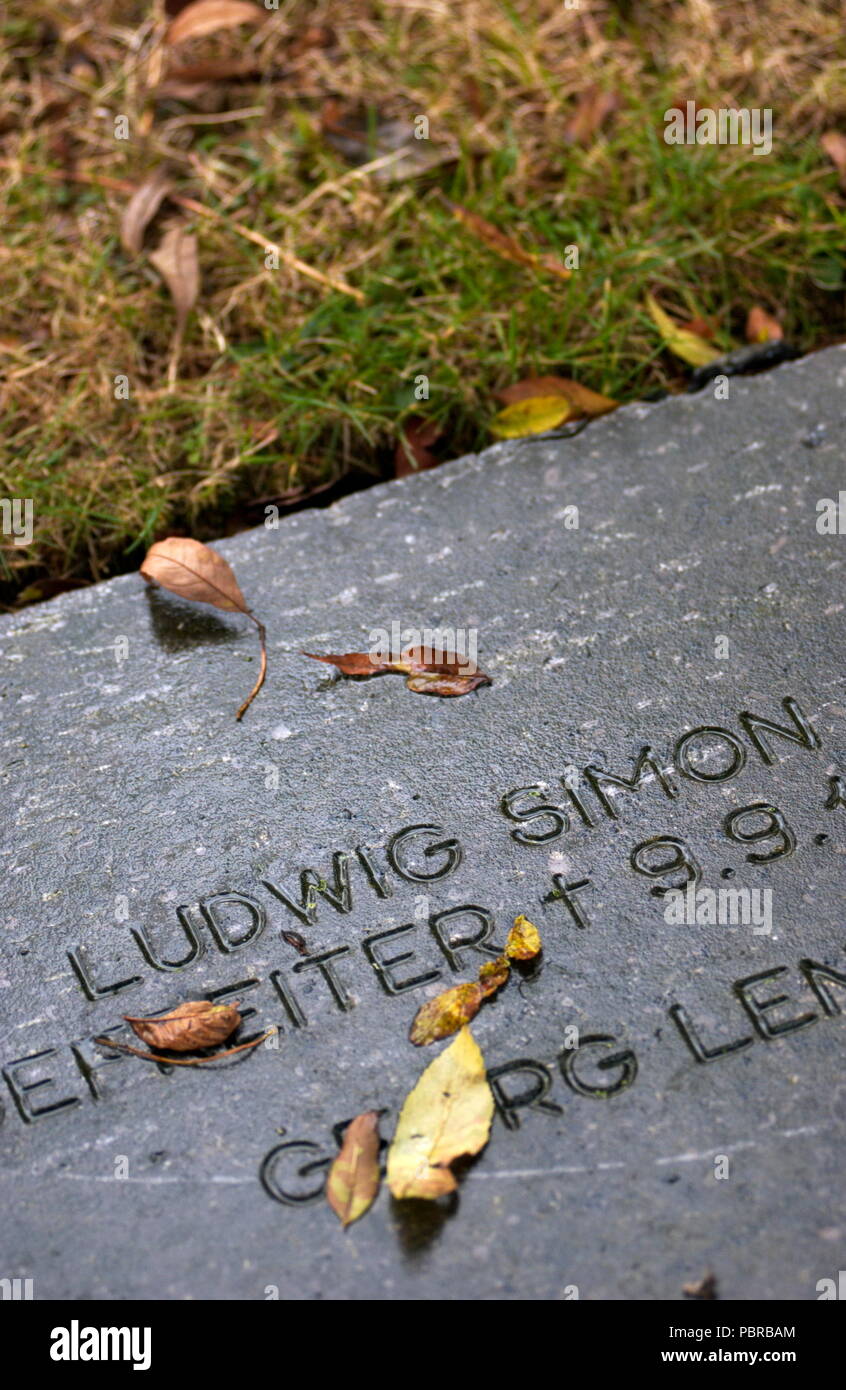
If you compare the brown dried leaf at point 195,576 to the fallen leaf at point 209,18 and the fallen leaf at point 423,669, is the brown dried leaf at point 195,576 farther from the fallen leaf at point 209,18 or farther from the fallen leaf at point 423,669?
the fallen leaf at point 209,18

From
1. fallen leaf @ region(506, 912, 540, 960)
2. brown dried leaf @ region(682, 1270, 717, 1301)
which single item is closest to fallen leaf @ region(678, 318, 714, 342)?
fallen leaf @ region(506, 912, 540, 960)

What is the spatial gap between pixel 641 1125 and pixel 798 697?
0.69 metres

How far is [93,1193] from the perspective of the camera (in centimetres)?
139

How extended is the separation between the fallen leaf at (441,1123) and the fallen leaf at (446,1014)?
0.03m

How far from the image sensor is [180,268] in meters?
2.53

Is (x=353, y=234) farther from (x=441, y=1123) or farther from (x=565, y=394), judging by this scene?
(x=441, y=1123)

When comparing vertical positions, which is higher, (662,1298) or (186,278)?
(186,278)

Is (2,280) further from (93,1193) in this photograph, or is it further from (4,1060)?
(93,1193)

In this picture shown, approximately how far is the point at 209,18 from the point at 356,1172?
2828 mm

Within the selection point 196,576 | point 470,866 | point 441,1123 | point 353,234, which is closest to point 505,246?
point 353,234

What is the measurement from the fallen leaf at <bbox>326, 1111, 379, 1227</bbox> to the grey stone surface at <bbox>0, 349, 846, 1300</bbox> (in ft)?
0.07

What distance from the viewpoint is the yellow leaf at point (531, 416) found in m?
2.22

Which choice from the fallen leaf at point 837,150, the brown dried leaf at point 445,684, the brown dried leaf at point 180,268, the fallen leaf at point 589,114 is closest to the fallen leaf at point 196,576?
the brown dried leaf at point 445,684
